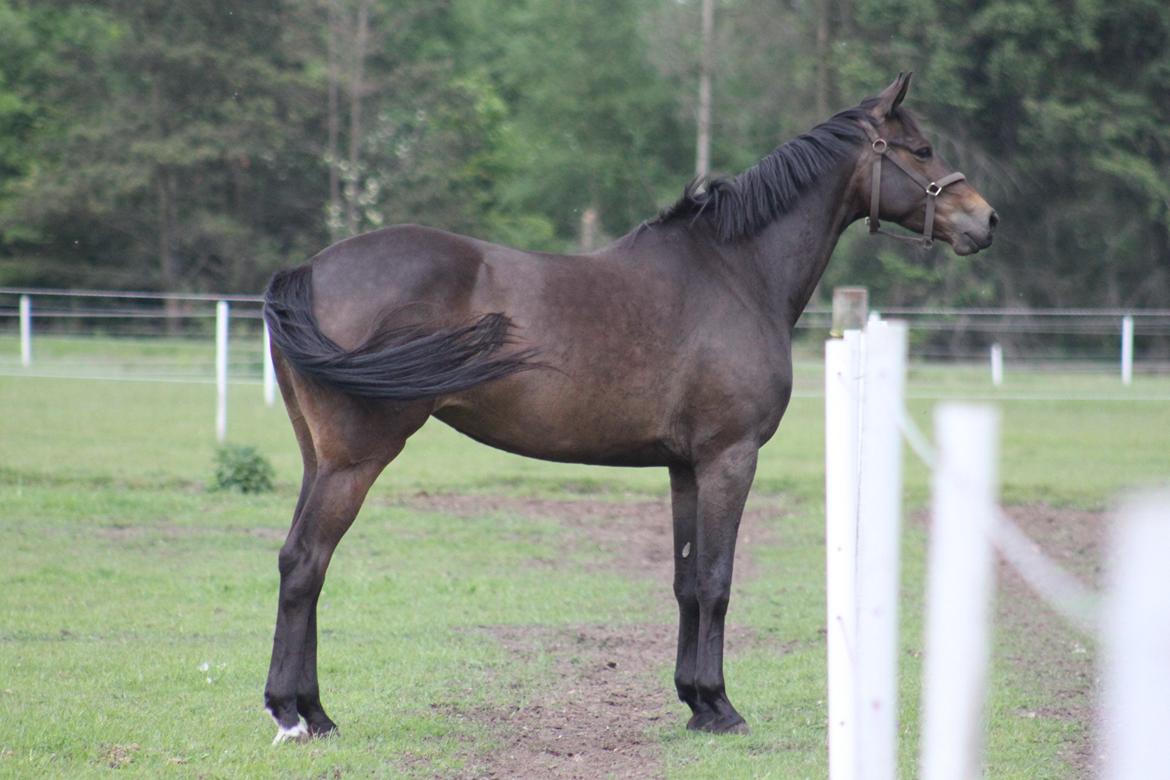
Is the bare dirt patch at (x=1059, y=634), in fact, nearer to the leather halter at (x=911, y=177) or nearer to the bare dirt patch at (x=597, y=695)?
the bare dirt patch at (x=597, y=695)

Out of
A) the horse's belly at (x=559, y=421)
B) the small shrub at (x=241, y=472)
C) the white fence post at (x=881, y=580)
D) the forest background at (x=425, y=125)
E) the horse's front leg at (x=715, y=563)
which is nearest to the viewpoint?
the white fence post at (x=881, y=580)

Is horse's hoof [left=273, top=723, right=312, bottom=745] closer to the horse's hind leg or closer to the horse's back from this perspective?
the horse's hind leg

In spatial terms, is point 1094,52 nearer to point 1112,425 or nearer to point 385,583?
point 1112,425

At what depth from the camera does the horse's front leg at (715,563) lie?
4.72 m

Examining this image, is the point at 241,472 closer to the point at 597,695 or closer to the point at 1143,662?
the point at 597,695

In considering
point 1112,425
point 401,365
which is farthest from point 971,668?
point 1112,425

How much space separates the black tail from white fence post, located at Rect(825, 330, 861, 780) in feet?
5.10

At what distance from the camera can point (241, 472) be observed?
33.6 feet

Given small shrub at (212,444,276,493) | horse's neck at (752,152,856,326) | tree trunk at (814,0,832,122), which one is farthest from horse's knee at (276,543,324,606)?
tree trunk at (814,0,832,122)

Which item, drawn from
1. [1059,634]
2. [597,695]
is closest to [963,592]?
[597,695]

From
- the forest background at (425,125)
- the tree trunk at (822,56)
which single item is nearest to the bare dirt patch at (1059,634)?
the forest background at (425,125)

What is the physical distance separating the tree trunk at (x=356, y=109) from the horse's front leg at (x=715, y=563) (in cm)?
2911

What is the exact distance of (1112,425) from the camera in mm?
17609

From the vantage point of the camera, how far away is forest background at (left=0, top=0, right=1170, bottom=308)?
1220 inches
